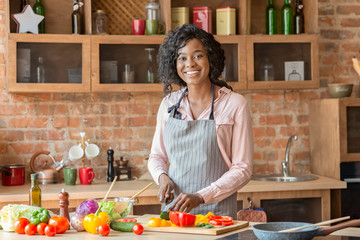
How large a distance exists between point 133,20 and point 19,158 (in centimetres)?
136

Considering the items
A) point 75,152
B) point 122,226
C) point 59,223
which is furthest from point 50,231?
point 75,152

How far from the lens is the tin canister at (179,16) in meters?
3.98

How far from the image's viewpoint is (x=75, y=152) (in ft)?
13.3

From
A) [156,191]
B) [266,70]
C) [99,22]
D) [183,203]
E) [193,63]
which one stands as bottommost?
[156,191]

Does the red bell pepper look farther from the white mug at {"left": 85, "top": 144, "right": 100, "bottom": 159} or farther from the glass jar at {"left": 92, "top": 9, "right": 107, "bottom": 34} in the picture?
the glass jar at {"left": 92, "top": 9, "right": 107, "bottom": 34}

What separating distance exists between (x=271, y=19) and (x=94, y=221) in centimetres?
262

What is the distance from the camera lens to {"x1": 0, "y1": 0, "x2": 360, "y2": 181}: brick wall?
4062 mm

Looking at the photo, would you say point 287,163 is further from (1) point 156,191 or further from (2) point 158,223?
(2) point 158,223

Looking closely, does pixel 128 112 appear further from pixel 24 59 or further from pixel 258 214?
pixel 258 214

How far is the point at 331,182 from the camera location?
12.3ft

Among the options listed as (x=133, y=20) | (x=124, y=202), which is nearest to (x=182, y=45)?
(x=124, y=202)

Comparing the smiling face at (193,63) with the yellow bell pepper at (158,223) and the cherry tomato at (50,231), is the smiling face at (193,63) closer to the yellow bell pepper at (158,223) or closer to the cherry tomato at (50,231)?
the yellow bell pepper at (158,223)

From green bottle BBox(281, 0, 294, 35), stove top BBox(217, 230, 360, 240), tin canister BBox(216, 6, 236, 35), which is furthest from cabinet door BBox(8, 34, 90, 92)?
stove top BBox(217, 230, 360, 240)

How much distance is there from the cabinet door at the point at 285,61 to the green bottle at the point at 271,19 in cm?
14
